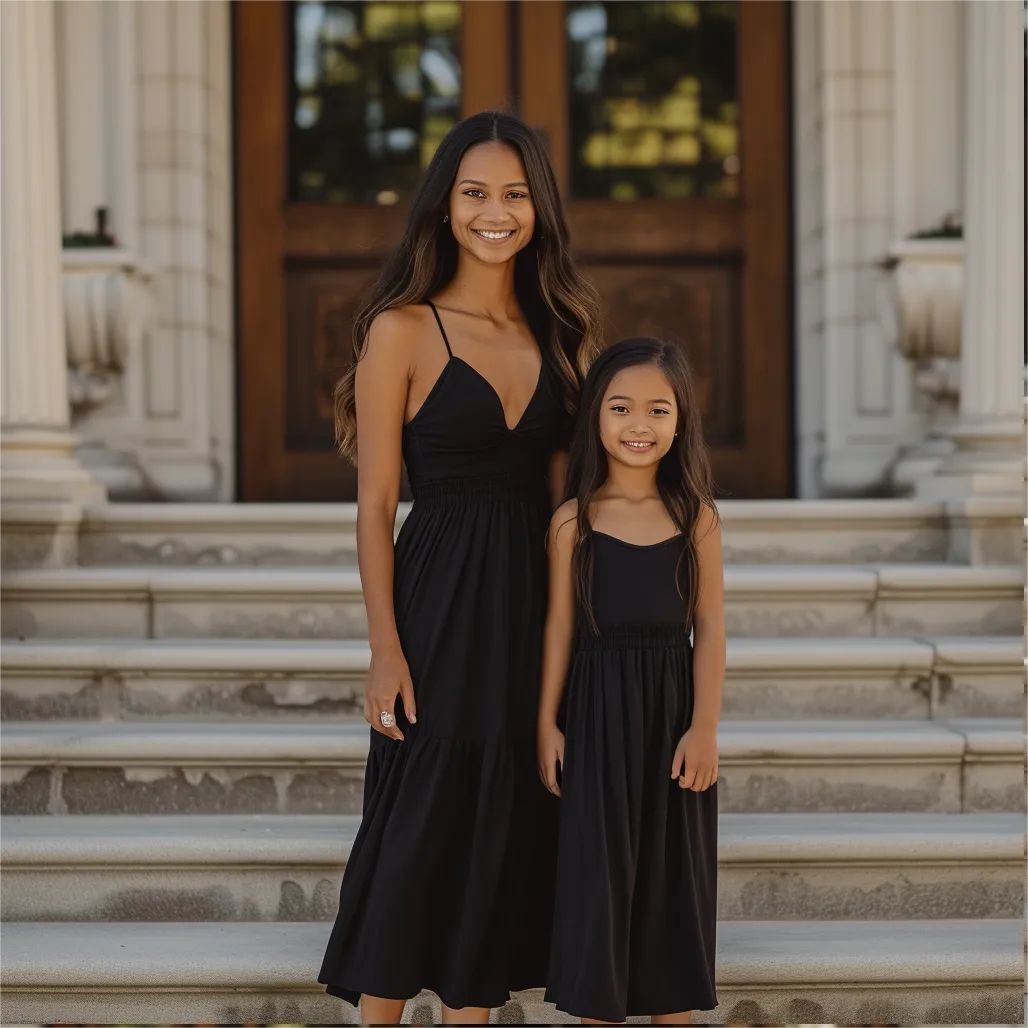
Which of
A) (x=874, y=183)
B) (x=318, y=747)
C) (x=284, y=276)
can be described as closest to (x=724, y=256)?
(x=874, y=183)

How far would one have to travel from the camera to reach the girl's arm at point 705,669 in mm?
2367

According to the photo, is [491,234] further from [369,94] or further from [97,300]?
[369,94]

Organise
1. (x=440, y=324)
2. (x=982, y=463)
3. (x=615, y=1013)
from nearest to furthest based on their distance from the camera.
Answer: (x=615, y=1013), (x=440, y=324), (x=982, y=463)

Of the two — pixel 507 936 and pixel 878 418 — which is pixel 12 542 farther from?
pixel 878 418

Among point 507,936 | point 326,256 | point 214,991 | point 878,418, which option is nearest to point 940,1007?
point 507,936

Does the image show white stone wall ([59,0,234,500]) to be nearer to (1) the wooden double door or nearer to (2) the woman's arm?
(1) the wooden double door

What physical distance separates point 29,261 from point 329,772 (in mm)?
2013

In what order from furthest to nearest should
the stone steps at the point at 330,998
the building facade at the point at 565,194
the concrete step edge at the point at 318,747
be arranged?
the building facade at the point at 565,194 < the concrete step edge at the point at 318,747 < the stone steps at the point at 330,998

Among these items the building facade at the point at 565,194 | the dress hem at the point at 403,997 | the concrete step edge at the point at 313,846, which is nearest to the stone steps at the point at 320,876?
the concrete step edge at the point at 313,846

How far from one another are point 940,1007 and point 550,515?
4.70ft

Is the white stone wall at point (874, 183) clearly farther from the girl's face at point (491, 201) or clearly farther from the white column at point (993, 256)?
the girl's face at point (491, 201)

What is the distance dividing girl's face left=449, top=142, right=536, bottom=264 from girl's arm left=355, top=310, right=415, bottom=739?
0.23 m

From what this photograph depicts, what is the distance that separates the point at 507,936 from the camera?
242 cm

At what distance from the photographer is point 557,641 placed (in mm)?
2416
